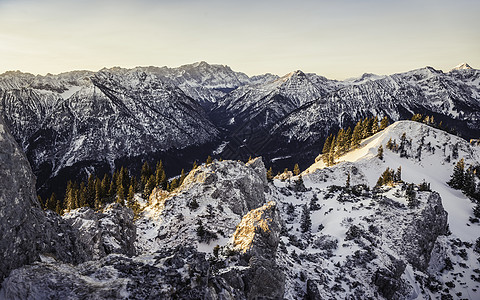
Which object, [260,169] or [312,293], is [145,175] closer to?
[260,169]

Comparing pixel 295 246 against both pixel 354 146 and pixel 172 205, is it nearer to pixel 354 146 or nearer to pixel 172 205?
pixel 172 205

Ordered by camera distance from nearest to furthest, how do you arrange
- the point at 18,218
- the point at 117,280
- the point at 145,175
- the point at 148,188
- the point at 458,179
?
the point at 18,218 → the point at 117,280 → the point at 458,179 → the point at 148,188 → the point at 145,175

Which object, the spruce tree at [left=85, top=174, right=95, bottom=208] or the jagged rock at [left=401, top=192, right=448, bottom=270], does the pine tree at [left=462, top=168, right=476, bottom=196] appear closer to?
the jagged rock at [left=401, top=192, right=448, bottom=270]

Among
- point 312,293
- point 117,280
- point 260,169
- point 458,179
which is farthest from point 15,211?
point 458,179

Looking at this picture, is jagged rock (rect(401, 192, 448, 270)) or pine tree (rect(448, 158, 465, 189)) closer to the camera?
jagged rock (rect(401, 192, 448, 270))

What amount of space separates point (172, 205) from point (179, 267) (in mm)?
31711

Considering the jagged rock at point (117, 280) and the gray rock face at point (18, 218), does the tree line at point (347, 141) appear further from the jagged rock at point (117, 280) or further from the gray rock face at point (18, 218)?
the gray rock face at point (18, 218)

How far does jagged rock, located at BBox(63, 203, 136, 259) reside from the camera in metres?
23.5

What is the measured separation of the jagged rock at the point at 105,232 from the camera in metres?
23.5

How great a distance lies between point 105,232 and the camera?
25.8 meters

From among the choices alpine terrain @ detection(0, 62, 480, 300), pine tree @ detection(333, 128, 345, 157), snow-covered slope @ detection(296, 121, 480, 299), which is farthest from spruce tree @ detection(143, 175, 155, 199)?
pine tree @ detection(333, 128, 345, 157)

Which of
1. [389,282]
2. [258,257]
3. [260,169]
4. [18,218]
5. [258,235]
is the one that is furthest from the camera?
[260,169]

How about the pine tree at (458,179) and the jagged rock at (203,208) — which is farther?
the pine tree at (458,179)

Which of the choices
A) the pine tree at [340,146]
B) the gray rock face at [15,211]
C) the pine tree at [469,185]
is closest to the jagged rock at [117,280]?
the gray rock face at [15,211]
